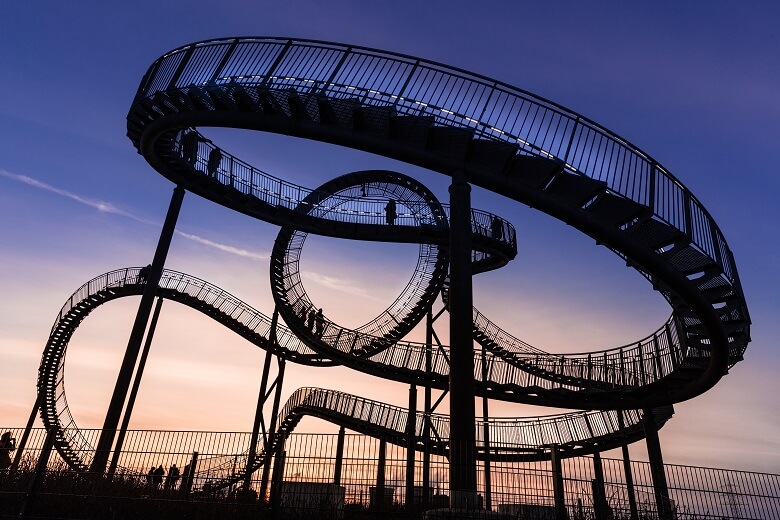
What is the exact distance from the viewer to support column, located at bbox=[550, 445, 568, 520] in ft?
22.9

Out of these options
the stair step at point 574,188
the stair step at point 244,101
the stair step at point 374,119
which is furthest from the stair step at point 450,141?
the stair step at point 244,101

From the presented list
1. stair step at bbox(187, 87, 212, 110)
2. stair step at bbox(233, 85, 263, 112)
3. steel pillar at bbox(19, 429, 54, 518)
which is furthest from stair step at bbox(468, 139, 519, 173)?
steel pillar at bbox(19, 429, 54, 518)

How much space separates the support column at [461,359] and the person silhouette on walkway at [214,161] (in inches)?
389

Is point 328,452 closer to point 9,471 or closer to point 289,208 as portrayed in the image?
point 9,471

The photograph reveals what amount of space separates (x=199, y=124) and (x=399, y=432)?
35.6 feet

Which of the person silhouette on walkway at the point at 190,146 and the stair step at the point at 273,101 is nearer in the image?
the stair step at the point at 273,101

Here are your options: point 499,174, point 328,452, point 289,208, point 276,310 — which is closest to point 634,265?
point 499,174

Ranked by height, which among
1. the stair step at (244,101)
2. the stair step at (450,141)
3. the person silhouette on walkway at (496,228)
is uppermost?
the person silhouette on walkway at (496,228)

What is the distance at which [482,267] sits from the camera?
21.0m

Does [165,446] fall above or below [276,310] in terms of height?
below

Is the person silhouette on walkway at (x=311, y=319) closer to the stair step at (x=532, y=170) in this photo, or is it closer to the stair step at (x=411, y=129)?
the stair step at (x=411, y=129)

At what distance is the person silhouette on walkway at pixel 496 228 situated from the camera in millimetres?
19375

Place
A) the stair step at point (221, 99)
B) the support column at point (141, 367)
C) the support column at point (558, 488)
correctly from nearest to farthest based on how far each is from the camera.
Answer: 1. the support column at point (558, 488)
2. the stair step at point (221, 99)
3. the support column at point (141, 367)

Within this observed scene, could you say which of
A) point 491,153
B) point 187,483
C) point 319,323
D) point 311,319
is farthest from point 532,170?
point 311,319
